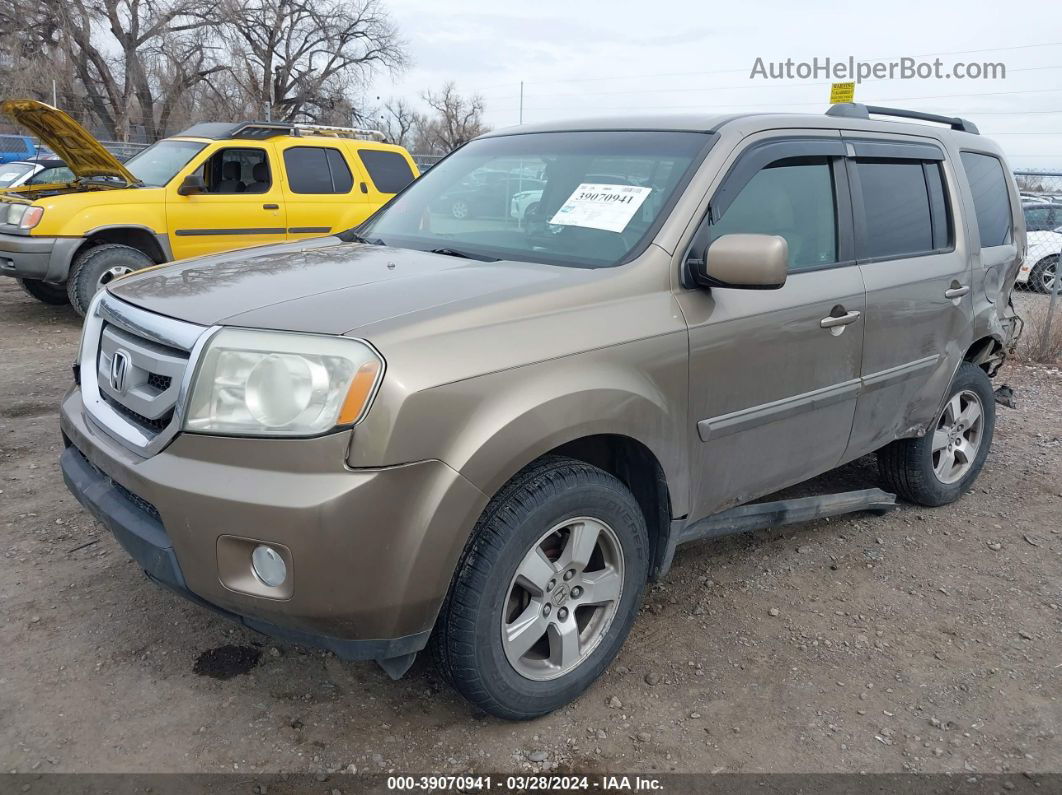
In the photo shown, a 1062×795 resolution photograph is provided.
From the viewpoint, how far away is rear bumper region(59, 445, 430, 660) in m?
2.25

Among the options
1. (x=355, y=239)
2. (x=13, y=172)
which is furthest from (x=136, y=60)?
(x=355, y=239)

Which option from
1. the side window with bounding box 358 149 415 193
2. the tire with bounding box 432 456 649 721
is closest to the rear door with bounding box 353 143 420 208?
the side window with bounding box 358 149 415 193

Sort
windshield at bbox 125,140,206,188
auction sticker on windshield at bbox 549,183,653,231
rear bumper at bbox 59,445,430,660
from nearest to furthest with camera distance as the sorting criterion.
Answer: rear bumper at bbox 59,445,430,660 < auction sticker on windshield at bbox 549,183,653,231 < windshield at bbox 125,140,206,188

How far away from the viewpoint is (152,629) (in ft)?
10.1

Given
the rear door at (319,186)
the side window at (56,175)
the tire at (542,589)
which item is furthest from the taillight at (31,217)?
the tire at (542,589)

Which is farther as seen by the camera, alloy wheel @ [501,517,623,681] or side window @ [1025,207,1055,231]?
side window @ [1025,207,1055,231]

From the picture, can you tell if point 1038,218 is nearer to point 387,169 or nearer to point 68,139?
point 387,169

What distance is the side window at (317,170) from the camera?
912 centimetres

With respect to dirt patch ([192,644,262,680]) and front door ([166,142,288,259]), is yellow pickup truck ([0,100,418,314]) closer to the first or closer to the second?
front door ([166,142,288,259])

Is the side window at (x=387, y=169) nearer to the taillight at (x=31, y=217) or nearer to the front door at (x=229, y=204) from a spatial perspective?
the front door at (x=229, y=204)

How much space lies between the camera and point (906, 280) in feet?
12.1

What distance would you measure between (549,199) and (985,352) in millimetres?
2636

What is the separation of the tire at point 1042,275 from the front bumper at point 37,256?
38.9ft

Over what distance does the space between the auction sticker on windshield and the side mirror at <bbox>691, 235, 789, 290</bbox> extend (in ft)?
1.21
